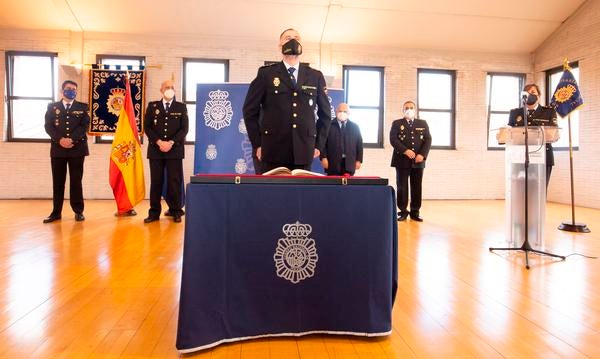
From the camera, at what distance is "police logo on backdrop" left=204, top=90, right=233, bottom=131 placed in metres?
5.52

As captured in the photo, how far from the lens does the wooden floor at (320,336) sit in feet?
5.16

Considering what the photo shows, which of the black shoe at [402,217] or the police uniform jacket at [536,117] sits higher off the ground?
the police uniform jacket at [536,117]

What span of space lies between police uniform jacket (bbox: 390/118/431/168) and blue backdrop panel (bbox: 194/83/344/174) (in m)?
0.94

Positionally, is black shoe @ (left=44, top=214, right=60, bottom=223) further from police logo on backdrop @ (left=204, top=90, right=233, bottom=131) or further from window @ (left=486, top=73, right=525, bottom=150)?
window @ (left=486, top=73, right=525, bottom=150)

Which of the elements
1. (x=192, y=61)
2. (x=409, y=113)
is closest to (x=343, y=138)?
(x=409, y=113)

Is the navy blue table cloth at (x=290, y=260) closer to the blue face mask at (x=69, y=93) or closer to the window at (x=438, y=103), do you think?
the blue face mask at (x=69, y=93)

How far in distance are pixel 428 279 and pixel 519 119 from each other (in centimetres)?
243

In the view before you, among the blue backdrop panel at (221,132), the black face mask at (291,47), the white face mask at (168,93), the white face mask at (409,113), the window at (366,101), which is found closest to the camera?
the black face mask at (291,47)

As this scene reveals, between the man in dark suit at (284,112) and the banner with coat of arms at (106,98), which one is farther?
the banner with coat of arms at (106,98)

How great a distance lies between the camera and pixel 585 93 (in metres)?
7.54

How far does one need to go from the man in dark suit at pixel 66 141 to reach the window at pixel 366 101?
5.17m

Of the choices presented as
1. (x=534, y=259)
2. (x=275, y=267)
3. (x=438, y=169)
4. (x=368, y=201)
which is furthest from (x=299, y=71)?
(x=438, y=169)

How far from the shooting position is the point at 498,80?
8953 millimetres

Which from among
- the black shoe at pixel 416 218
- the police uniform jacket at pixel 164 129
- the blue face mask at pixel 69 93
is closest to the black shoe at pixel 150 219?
the police uniform jacket at pixel 164 129
